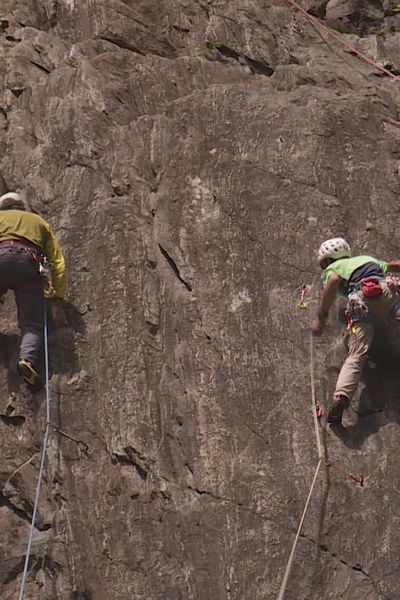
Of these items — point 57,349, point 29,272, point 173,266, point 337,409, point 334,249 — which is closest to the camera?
point 337,409

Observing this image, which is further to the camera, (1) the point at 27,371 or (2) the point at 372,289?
(1) the point at 27,371

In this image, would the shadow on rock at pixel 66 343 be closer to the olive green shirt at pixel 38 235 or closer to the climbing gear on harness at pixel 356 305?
the olive green shirt at pixel 38 235

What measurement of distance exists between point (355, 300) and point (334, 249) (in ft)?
2.42

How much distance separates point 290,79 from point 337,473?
6.30 meters

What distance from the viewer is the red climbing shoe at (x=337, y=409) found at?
35.9 ft

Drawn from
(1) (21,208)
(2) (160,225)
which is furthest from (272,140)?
(1) (21,208)

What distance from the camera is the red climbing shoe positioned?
11.0 metres

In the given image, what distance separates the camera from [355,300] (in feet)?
36.5

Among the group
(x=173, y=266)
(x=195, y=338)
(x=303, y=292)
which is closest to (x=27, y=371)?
(x=195, y=338)

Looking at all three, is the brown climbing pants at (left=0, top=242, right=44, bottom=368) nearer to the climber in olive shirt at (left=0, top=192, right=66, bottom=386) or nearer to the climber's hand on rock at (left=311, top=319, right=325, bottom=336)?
the climber in olive shirt at (left=0, top=192, right=66, bottom=386)

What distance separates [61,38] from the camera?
54.7ft

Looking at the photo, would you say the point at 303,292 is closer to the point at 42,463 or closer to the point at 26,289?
the point at 26,289

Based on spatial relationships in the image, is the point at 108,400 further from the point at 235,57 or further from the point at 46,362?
the point at 235,57

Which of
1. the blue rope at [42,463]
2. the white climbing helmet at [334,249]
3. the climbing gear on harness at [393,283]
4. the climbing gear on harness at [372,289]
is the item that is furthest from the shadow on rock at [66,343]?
the climbing gear on harness at [393,283]
